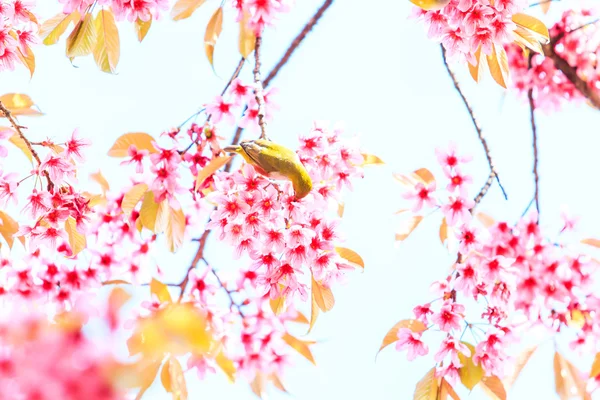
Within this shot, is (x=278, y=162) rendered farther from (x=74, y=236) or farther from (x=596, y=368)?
(x=596, y=368)

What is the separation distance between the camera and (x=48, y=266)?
65.4 inches

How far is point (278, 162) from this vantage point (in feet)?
3.09

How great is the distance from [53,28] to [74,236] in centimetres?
46

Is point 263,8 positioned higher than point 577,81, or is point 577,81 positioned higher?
point 577,81

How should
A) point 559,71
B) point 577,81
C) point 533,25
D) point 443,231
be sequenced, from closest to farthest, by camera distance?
point 533,25 < point 443,231 < point 577,81 < point 559,71

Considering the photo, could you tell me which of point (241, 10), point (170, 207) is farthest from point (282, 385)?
point (241, 10)

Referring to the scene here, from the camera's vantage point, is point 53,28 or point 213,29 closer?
point 53,28

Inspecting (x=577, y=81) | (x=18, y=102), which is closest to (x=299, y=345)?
(x=18, y=102)

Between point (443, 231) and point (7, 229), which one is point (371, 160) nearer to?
point (443, 231)

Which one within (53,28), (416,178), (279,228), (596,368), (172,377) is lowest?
(172,377)

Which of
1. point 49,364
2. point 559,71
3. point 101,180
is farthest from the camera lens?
point 559,71

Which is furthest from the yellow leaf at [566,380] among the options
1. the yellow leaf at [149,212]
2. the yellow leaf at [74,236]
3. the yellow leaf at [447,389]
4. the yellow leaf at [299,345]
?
the yellow leaf at [74,236]

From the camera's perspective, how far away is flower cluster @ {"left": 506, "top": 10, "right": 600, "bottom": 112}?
2406 mm

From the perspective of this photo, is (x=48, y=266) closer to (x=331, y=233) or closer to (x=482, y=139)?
(x=331, y=233)
